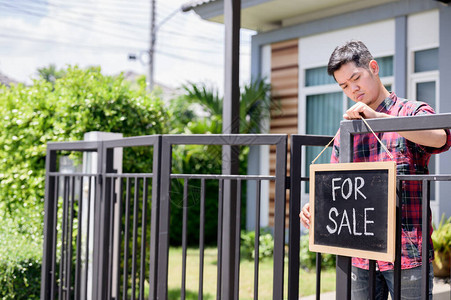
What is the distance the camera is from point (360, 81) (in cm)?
206

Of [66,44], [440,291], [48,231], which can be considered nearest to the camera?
[48,231]

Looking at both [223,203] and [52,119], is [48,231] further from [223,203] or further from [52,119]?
[223,203]

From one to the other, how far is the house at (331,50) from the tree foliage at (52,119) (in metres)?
2.73

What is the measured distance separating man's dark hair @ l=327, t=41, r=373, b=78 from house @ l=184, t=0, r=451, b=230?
12.8ft

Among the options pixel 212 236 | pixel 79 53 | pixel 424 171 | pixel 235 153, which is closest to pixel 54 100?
pixel 235 153

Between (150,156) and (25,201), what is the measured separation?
1.16 meters

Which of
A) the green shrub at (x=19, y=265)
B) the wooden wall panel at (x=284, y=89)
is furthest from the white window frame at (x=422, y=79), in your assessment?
the green shrub at (x=19, y=265)

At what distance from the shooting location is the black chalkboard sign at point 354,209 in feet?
5.89

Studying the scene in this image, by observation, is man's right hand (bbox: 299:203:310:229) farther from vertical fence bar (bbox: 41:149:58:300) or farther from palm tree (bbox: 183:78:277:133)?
palm tree (bbox: 183:78:277:133)

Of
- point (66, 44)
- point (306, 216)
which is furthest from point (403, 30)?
point (66, 44)

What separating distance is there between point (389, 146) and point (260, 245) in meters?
5.22

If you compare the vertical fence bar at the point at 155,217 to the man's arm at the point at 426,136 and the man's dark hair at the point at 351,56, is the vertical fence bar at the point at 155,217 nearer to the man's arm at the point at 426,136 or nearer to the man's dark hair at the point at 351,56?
the man's dark hair at the point at 351,56

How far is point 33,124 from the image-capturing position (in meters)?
4.82

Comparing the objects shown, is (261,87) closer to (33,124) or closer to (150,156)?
(150,156)
